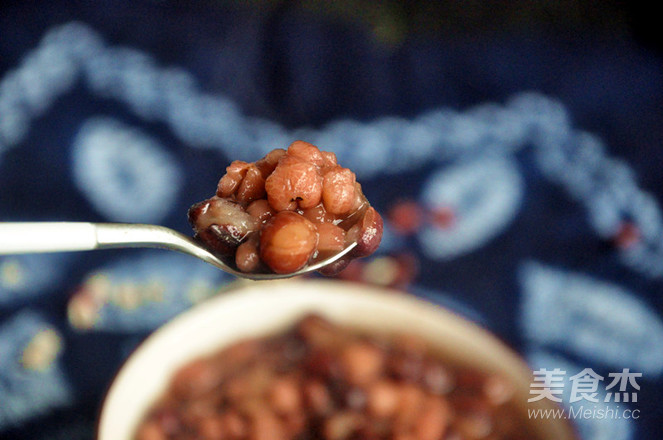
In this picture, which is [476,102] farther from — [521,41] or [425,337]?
[425,337]

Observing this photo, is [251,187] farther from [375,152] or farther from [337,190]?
[375,152]

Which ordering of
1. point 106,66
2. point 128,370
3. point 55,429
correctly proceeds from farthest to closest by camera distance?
point 106,66 → point 55,429 → point 128,370

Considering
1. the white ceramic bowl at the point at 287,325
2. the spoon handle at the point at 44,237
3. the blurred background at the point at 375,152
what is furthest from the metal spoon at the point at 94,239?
the blurred background at the point at 375,152

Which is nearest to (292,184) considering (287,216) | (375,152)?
(287,216)

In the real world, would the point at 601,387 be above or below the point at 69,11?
below

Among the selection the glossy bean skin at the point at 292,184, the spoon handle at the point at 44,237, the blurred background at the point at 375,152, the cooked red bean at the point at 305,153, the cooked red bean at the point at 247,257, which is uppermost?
the blurred background at the point at 375,152

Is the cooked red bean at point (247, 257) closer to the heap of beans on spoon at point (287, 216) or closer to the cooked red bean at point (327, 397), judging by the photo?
the heap of beans on spoon at point (287, 216)

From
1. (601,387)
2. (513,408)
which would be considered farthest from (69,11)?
(601,387)

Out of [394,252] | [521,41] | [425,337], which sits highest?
[521,41]
